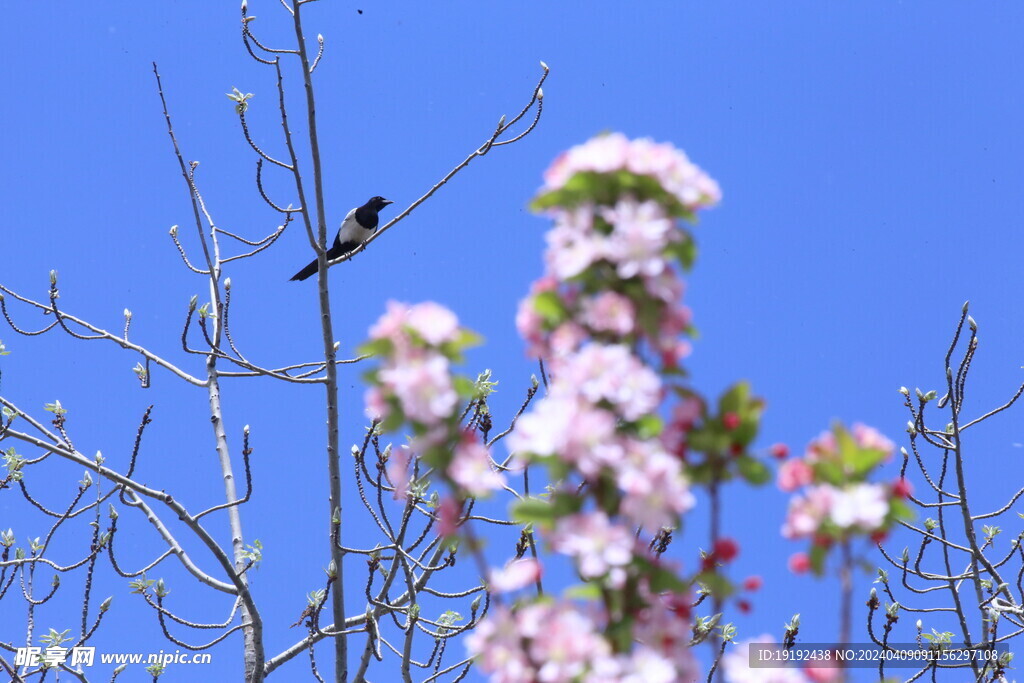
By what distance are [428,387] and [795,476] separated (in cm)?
59

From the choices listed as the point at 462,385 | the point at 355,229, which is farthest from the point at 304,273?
the point at 462,385

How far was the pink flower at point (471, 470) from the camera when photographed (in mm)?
1556

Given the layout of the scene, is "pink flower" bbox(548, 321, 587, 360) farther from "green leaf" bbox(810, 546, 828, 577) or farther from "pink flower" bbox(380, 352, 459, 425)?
"green leaf" bbox(810, 546, 828, 577)

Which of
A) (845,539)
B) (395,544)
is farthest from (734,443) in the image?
(395,544)

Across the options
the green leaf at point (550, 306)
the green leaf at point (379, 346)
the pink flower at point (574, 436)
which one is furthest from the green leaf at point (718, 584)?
the green leaf at point (379, 346)

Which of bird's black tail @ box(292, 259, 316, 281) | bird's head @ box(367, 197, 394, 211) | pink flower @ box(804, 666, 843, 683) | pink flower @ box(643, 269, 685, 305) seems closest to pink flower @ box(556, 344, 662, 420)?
pink flower @ box(643, 269, 685, 305)

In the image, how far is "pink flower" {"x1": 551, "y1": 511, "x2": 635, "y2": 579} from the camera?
145cm

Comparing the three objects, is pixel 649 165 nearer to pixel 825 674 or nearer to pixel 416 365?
pixel 416 365

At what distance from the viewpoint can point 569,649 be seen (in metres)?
1.42

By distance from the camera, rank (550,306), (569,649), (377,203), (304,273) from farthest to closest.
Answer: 1. (377,203)
2. (304,273)
3. (550,306)
4. (569,649)

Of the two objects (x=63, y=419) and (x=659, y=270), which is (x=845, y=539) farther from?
(x=63, y=419)

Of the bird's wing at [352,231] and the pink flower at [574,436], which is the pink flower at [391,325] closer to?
the pink flower at [574,436]

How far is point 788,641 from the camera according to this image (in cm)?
343

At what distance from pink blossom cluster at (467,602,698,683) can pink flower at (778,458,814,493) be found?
27 centimetres
